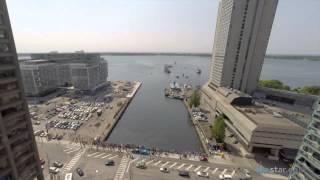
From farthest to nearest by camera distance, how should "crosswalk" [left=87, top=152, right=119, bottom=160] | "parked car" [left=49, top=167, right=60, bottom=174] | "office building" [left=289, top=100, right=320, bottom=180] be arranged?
1. "crosswalk" [left=87, top=152, right=119, bottom=160]
2. "parked car" [left=49, top=167, right=60, bottom=174]
3. "office building" [left=289, top=100, right=320, bottom=180]

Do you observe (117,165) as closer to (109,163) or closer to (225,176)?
(109,163)

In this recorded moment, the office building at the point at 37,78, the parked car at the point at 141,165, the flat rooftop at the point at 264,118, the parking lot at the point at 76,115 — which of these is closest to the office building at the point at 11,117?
the parked car at the point at 141,165

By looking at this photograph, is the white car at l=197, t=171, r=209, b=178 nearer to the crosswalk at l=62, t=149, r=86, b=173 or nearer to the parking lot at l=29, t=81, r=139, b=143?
the crosswalk at l=62, t=149, r=86, b=173

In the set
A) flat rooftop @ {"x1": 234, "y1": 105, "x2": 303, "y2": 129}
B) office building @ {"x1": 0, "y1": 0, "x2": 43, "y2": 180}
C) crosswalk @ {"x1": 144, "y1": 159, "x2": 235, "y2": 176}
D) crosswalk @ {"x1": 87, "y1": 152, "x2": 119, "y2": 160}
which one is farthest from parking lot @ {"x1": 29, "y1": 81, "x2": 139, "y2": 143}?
flat rooftop @ {"x1": 234, "y1": 105, "x2": 303, "y2": 129}

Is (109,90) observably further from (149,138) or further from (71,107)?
(149,138)

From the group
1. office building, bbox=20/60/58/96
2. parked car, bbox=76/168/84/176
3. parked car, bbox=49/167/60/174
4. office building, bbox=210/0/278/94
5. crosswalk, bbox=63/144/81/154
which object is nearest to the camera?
parked car, bbox=76/168/84/176

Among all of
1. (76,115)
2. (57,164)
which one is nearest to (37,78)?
(76,115)

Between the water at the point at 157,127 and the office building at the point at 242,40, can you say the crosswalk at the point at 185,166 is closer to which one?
the water at the point at 157,127
